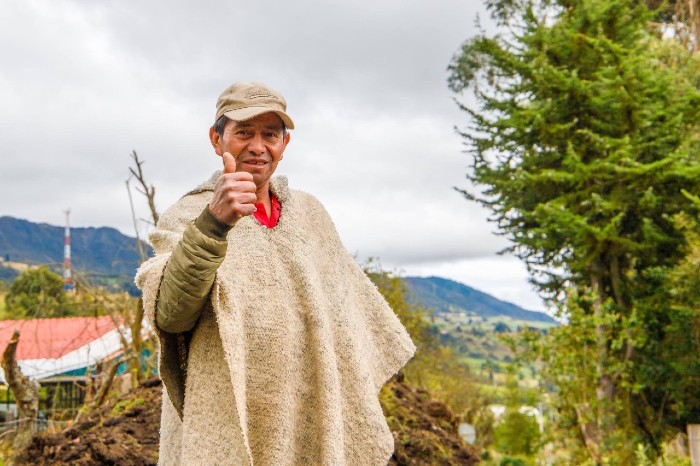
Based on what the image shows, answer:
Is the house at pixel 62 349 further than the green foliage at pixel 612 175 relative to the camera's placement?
No

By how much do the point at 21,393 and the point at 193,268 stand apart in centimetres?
565

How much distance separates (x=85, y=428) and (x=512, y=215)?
1308 centimetres

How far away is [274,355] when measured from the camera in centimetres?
180

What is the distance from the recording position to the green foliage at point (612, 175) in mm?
12547

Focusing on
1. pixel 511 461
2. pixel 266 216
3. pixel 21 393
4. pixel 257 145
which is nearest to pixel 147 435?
pixel 21 393

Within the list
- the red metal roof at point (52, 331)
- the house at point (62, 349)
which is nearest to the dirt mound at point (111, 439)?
the house at point (62, 349)

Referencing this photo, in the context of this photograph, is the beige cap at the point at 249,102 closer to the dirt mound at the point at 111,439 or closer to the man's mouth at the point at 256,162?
the man's mouth at the point at 256,162

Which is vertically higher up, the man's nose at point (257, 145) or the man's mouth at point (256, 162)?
the man's nose at point (257, 145)

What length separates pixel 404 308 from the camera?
13.7 meters

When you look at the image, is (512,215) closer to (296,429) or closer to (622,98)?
(622,98)

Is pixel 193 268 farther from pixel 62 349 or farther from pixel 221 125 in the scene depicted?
pixel 62 349

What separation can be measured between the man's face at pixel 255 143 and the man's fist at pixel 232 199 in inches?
13.1

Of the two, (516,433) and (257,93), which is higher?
(257,93)

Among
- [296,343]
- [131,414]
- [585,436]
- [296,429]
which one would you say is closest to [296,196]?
[296,343]
